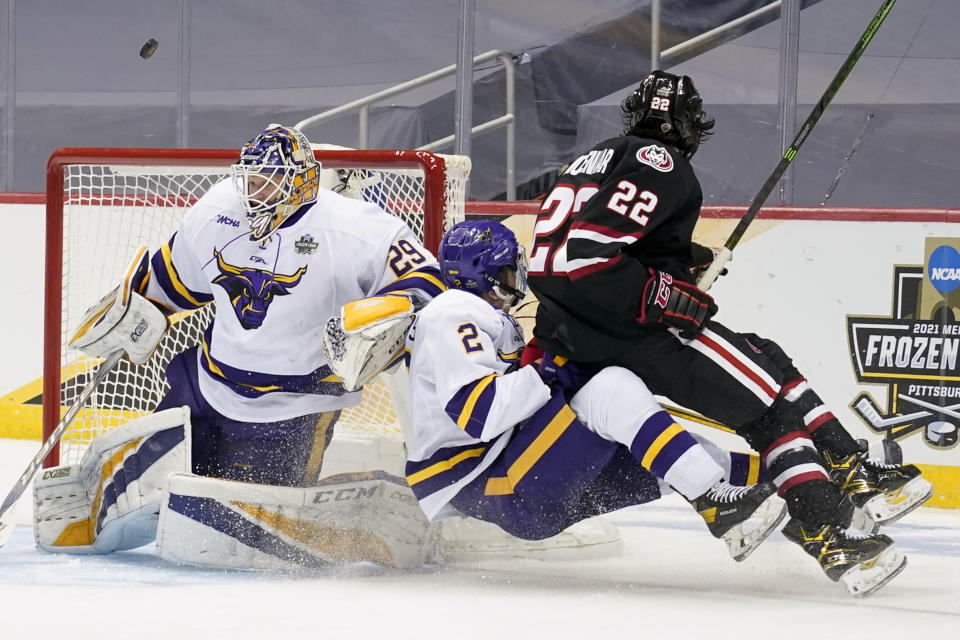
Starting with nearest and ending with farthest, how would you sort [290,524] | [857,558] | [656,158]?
[857,558]
[656,158]
[290,524]

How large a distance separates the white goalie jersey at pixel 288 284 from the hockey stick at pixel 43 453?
34 centimetres

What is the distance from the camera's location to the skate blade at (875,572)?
250 cm

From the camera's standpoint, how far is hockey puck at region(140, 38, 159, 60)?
17.0ft

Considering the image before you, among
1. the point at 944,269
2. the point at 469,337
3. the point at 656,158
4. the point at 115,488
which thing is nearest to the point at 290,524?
the point at 115,488

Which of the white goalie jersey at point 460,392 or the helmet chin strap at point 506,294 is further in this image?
the helmet chin strap at point 506,294

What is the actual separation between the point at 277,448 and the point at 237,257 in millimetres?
457

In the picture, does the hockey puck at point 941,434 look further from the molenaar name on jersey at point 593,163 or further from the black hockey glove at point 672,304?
the molenaar name on jersey at point 593,163

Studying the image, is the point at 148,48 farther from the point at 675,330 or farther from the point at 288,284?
the point at 675,330

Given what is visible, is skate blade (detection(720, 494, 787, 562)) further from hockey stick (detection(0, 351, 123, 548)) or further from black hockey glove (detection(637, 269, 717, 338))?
hockey stick (detection(0, 351, 123, 548))

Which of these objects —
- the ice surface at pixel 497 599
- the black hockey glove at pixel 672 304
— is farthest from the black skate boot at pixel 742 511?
the black hockey glove at pixel 672 304

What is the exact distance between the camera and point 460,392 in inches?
103

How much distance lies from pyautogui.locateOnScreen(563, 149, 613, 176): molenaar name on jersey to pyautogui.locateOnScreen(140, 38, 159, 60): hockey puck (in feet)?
9.67

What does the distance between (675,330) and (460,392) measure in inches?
17.8

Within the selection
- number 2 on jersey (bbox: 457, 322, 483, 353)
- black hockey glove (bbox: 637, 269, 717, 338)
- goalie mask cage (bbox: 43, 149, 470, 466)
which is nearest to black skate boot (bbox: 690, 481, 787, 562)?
black hockey glove (bbox: 637, 269, 717, 338)
